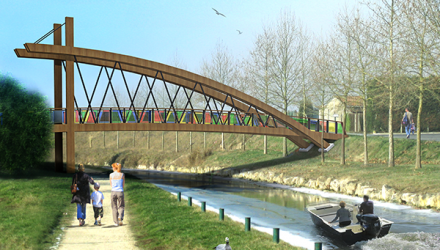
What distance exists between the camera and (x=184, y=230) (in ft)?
43.1

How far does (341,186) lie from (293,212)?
6.83 metres

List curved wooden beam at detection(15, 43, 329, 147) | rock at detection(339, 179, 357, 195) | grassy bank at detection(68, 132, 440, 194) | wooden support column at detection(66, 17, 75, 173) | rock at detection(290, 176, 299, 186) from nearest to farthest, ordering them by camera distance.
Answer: grassy bank at detection(68, 132, 440, 194)
rock at detection(339, 179, 357, 195)
curved wooden beam at detection(15, 43, 329, 147)
rock at detection(290, 176, 299, 186)
wooden support column at detection(66, 17, 75, 173)

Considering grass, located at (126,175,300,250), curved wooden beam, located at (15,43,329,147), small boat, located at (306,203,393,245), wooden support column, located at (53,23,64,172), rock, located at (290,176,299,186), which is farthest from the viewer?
wooden support column, located at (53,23,64,172)

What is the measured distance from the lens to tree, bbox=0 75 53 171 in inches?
1050

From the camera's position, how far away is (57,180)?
25312 millimetres

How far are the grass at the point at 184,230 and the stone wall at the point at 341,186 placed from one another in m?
9.92

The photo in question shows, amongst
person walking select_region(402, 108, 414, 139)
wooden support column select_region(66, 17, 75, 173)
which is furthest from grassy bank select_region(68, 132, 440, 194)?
wooden support column select_region(66, 17, 75, 173)

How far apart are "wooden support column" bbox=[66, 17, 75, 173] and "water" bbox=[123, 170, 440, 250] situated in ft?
21.5

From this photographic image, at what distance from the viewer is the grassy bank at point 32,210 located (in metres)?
11.5

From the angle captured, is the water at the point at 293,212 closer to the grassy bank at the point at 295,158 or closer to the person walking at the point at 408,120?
the grassy bank at the point at 295,158

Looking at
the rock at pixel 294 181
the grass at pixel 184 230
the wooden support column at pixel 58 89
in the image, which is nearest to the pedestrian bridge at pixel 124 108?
the wooden support column at pixel 58 89

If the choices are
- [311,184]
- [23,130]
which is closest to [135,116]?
[23,130]

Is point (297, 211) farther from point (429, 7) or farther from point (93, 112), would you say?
point (93, 112)

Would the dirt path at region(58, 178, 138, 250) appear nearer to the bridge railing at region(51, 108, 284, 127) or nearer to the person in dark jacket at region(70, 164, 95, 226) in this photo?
the person in dark jacket at region(70, 164, 95, 226)
